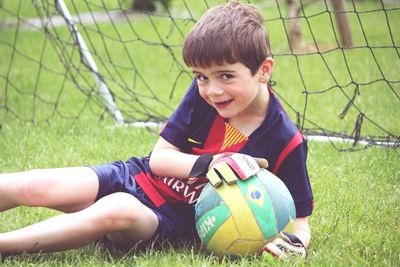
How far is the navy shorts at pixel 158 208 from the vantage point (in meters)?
2.46

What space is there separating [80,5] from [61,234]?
34.9 ft

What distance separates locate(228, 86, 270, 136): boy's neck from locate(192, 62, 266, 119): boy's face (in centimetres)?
6

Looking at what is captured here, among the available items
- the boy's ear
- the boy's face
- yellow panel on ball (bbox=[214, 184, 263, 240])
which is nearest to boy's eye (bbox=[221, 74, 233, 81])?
the boy's face

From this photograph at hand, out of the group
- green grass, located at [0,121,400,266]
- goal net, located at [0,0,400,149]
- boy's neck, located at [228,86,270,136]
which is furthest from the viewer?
goal net, located at [0,0,400,149]

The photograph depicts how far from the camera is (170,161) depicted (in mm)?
2469

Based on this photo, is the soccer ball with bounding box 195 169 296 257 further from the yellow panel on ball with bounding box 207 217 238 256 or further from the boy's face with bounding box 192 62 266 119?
the boy's face with bounding box 192 62 266 119

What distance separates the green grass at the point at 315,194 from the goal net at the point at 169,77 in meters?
0.29

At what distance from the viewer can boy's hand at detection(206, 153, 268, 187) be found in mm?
2231

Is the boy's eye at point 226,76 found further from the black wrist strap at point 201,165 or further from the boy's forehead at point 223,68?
the black wrist strap at point 201,165

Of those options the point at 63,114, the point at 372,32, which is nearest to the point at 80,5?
the point at 372,32

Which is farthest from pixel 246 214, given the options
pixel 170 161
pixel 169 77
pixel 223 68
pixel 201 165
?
pixel 169 77

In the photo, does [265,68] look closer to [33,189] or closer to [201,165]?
[201,165]

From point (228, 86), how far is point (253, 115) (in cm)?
22

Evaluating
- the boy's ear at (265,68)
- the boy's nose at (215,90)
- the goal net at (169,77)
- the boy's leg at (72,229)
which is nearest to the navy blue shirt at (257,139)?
the boy's ear at (265,68)
